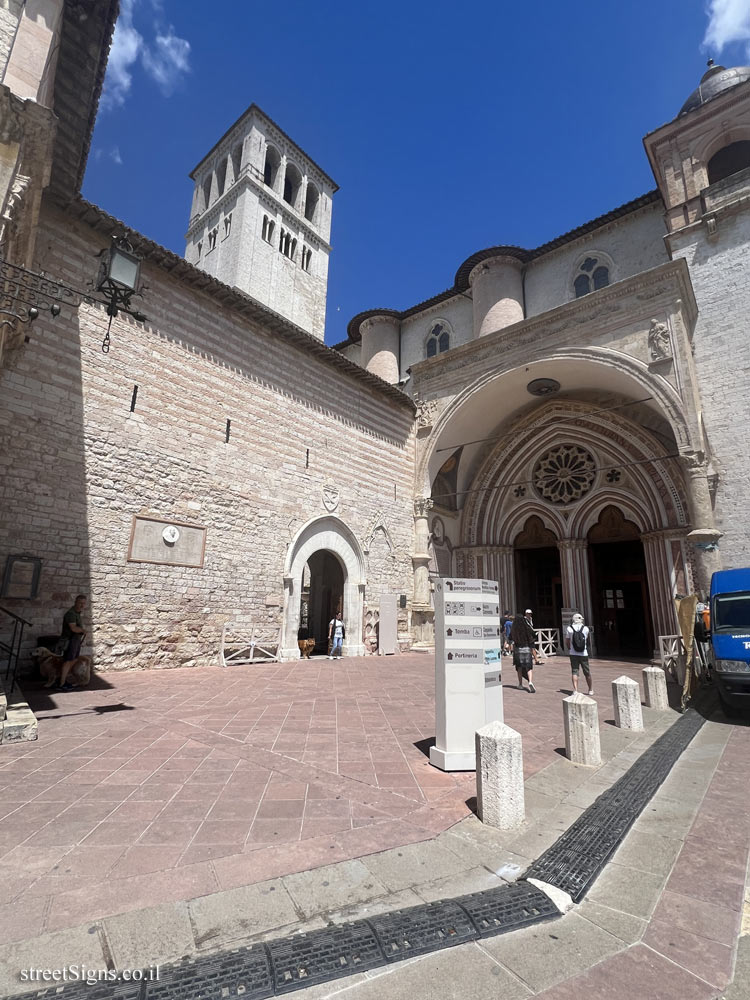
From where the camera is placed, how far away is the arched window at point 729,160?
14.5 m

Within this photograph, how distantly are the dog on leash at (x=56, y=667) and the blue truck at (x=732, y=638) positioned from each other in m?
9.39

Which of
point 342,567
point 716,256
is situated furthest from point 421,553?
point 716,256

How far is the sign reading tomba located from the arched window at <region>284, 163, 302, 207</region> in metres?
27.7

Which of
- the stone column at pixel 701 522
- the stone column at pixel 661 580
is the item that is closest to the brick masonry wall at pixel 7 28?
the stone column at pixel 701 522

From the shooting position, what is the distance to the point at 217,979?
1.63 m

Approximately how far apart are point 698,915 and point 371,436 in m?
13.4

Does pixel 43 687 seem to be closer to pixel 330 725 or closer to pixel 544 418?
pixel 330 725

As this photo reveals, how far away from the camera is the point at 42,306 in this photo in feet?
26.4

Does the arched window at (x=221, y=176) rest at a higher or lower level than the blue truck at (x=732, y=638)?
higher

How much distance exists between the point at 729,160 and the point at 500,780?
20.2 metres

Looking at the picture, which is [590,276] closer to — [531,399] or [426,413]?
[531,399]

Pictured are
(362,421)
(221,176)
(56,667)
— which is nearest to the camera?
(56,667)

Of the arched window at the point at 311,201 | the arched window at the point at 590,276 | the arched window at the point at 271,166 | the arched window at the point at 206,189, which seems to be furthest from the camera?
the arched window at the point at 311,201

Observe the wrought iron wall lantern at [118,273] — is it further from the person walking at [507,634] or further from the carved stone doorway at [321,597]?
the person walking at [507,634]
